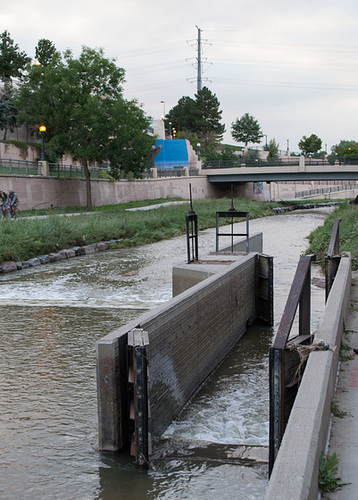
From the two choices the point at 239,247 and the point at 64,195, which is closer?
the point at 239,247

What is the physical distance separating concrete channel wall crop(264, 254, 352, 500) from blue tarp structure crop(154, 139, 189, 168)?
233 ft

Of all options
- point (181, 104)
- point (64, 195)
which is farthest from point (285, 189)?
point (64, 195)

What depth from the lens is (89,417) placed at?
22.4 feet

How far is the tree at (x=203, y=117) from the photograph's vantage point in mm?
113625

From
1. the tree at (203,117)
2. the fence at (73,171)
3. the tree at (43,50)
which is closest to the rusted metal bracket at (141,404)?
the fence at (73,171)

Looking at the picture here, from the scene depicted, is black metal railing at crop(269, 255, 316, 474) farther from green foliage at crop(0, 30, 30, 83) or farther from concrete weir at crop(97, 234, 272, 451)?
green foliage at crop(0, 30, 30, 83)

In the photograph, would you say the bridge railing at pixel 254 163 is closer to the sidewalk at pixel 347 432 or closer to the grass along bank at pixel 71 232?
the grass along bank at pixel 71 232

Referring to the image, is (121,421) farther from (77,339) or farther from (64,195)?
(64,195)

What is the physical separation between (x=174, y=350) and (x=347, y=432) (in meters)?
2.94

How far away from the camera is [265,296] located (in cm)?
1190

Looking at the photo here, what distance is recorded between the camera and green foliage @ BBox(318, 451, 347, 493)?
3541 millimetres

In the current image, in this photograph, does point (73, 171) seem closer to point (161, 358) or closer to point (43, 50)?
point (43, 50)

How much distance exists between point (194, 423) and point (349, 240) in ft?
38.5

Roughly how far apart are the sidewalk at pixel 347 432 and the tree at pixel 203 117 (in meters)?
107
